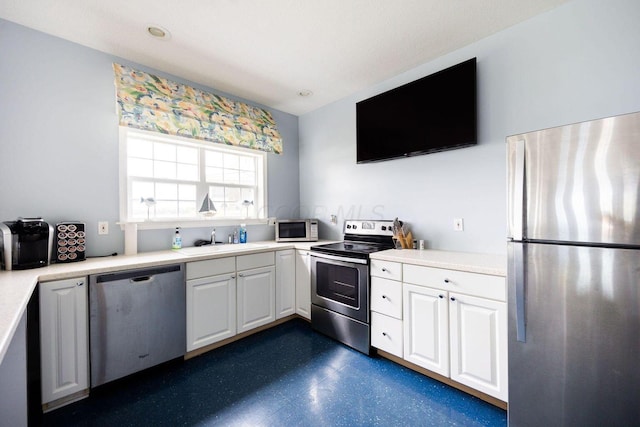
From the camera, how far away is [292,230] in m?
3.31

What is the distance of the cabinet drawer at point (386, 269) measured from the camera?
83.2 inches

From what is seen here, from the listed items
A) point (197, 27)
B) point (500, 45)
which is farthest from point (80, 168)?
point (500, 45)

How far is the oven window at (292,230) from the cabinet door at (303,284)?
13.8 inches

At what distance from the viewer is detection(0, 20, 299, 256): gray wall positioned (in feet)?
6.32

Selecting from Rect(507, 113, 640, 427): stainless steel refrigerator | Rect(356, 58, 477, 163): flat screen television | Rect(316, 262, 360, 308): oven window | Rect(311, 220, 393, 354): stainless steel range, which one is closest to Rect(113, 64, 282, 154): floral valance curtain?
Rect(356, 58, 477, 163): flat screen television

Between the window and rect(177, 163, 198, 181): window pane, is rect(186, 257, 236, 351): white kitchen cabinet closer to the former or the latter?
the window

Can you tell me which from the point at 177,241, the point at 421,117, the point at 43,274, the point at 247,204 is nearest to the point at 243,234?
the point at 247,204

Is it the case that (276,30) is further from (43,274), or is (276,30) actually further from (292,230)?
(43,274)

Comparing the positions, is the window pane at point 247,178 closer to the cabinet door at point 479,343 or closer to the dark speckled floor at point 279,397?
the dark speckled floor at point 279,397

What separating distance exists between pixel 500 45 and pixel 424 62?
0.61 metres

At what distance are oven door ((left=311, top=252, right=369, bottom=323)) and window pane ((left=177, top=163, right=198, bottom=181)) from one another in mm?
1553

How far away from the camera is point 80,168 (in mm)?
2180

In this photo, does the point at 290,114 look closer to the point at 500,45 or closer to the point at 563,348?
the point at 500,45

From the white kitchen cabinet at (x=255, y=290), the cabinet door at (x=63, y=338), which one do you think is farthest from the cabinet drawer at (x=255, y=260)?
the cabinet door at (x=63, y=338)
